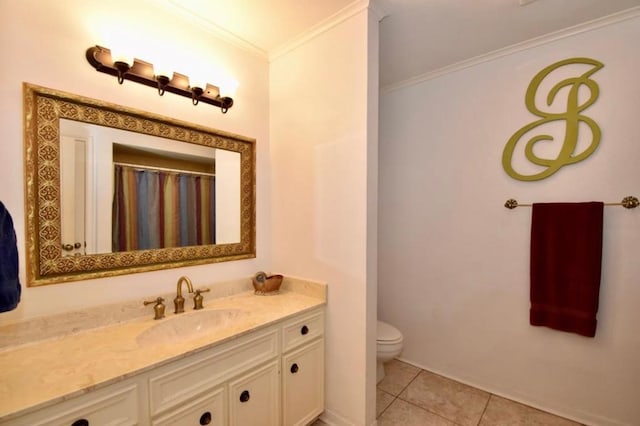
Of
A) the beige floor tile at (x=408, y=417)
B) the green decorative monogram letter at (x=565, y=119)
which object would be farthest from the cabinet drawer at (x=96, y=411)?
the green decorative monogram letter at (x=565, y=119)

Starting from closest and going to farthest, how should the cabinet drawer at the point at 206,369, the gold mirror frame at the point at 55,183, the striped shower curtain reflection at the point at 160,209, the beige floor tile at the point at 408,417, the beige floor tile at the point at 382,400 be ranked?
the cabinet drawer at the point at 206,369 < the gold mirror frame at the point at 55,183 < the striped shower curtain reflection at the point at 160,209 < the beige floor tile at the point at 408,417 < the beige floor tile at the point at 382,400

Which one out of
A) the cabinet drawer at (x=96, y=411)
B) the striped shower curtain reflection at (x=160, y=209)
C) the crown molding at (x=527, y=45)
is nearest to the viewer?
the cabinet drawer at (x=96, y=411)

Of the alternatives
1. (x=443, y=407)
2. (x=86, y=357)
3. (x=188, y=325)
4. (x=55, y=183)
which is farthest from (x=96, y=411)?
(x=443, y=407)

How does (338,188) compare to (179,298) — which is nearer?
(179,298)

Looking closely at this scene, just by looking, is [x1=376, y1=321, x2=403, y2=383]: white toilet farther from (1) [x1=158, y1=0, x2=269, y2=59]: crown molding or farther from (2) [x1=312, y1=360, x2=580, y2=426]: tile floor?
(1) [x1=158, y1=0, x2=269, y2=59]: crown molding

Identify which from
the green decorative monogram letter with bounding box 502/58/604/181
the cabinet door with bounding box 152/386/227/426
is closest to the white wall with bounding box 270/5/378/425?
the cabinet door with bounding box 152/386/227/426

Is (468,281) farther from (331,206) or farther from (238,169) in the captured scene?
(238,169)

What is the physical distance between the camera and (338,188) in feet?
5.55

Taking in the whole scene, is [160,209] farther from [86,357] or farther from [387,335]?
[387,335]

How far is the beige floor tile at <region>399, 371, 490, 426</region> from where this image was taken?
6.01 feet

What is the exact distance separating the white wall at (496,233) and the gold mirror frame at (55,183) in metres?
1.89

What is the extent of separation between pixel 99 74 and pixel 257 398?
179 centimetres

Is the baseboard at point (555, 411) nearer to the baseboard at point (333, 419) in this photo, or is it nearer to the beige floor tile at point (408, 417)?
the beige floor tile at point (408, 417)

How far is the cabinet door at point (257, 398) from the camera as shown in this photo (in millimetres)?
1298
